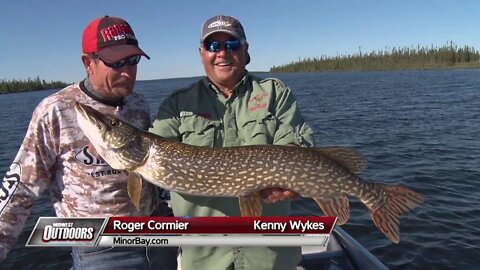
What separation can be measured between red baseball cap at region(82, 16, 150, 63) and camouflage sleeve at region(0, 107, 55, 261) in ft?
2.05

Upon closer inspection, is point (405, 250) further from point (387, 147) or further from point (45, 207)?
point (45, 207)

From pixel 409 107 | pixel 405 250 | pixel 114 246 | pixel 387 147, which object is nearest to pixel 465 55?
pixel 409 107

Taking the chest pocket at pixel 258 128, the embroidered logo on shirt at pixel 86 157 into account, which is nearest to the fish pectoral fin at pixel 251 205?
the chest pocket at pixel 258 128

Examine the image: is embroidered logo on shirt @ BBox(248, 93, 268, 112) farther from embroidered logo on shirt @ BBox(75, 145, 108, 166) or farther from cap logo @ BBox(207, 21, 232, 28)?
embroidered logo on shirt @ BBox(75, 145, 108, 166)

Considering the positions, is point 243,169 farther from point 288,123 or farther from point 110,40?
point 110,40

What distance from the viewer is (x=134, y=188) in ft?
9.39

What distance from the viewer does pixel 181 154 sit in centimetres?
304

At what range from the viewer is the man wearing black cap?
2996mm

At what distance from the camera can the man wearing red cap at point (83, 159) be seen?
108 inches

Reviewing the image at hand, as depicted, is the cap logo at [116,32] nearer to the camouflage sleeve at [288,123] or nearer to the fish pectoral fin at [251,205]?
the camouflage sleeve at [288,123]

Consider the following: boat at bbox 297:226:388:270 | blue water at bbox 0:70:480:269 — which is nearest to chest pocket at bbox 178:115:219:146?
boat at bbox 297:226:388:270

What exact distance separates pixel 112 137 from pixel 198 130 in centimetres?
66

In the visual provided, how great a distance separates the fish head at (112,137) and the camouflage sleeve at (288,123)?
110cm

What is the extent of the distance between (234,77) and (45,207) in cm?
770
